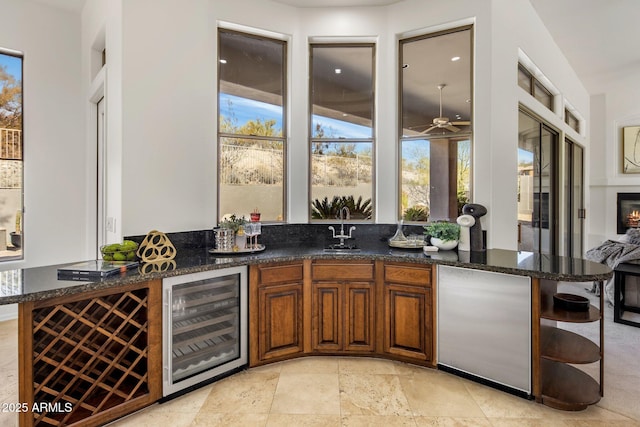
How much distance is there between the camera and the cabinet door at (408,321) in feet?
9.09

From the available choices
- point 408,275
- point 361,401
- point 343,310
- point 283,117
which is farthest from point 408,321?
point 283,117

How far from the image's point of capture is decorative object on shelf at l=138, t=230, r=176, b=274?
2.49 metres

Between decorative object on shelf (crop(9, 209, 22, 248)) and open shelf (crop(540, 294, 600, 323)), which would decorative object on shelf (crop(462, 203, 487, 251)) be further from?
decorative object on shelf (crop(9, 209, 22, 248))

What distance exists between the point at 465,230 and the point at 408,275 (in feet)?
2.31

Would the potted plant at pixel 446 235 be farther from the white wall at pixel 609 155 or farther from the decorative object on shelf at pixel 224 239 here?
the white wall at pixel 609 155

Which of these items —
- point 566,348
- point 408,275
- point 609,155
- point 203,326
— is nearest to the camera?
point 566,348

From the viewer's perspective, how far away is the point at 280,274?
9.25ft

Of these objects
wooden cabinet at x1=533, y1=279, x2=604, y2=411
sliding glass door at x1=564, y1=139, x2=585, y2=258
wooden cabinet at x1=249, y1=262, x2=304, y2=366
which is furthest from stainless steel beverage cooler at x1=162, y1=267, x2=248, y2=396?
sliding glass door at x1=564, y1=139, x2=585, y2=258

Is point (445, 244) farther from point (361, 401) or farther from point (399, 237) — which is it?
point (361, 401)

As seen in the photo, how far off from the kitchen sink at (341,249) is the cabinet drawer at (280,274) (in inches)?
12.6

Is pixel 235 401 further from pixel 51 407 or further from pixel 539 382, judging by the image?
pixel 539 382

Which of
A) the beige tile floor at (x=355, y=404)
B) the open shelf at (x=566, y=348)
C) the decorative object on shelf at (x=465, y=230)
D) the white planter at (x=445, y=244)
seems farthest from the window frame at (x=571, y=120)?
the beige tile floor at (x=355, y=404)

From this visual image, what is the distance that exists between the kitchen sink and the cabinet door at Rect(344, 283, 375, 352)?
28 cm

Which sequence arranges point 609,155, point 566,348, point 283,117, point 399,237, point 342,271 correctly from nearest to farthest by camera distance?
point 566,348, point 342,271, point 399,237, point 283,117, point 609,155
